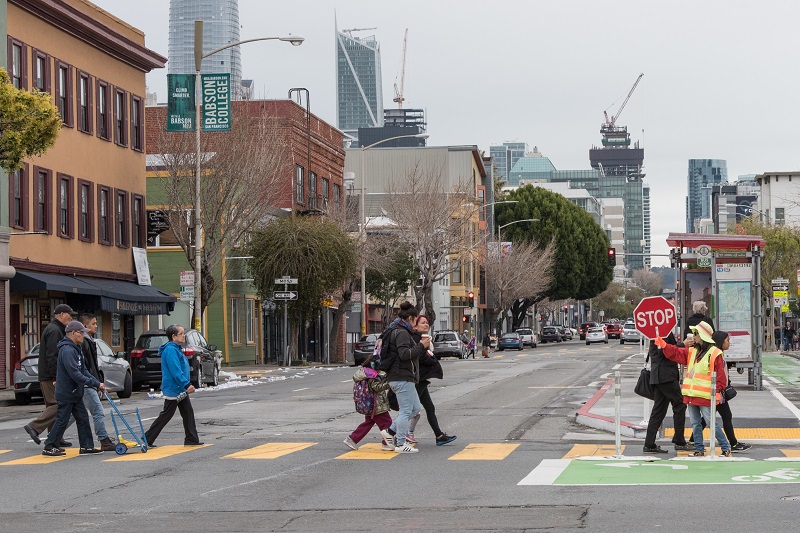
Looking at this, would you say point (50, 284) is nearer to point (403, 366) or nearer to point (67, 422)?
point (67, 422)

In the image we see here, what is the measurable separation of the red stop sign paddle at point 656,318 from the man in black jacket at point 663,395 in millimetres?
416

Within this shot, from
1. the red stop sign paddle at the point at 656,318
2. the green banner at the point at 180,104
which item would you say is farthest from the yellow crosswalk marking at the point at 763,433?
the green banner at the point at 180,104

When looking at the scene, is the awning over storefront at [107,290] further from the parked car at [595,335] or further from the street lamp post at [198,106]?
the parked car at [595,335]

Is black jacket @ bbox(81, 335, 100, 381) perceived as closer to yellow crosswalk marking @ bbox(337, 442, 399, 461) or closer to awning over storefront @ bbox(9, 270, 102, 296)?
yellow crosswalk marking @ bbox(337, 442, 399, 461)

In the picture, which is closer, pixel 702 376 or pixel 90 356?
pixel 702 376

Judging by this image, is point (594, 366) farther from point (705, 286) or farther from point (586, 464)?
point (586, 464)

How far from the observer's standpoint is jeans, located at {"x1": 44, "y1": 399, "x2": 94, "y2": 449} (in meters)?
18.0

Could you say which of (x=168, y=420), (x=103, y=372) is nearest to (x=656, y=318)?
(x=168, y=420)

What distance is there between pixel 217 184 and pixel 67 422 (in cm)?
2686

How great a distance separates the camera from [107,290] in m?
40.9

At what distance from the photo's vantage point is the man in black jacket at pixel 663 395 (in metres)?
16.8

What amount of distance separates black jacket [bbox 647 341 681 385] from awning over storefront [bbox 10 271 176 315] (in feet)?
77.1

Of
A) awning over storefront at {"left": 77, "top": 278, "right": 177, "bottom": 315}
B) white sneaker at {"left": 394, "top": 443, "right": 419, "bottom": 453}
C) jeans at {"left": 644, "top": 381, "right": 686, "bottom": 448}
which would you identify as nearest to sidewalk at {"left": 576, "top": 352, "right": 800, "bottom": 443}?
jeans at {"left": 644, "top": 381, "right": 686, "bottom": 448}

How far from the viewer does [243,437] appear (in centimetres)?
2030
